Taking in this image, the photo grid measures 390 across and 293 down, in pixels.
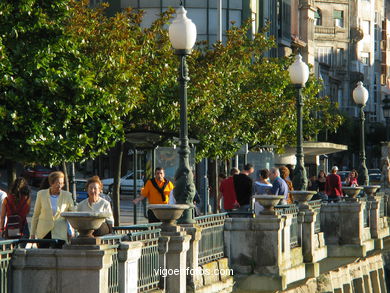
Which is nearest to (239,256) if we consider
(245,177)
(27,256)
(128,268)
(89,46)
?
(245,177)

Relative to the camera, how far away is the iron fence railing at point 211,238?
61.1 ft

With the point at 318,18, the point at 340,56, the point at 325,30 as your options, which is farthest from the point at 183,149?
the point at 340,56

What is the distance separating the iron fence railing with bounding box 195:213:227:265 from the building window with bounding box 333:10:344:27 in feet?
303

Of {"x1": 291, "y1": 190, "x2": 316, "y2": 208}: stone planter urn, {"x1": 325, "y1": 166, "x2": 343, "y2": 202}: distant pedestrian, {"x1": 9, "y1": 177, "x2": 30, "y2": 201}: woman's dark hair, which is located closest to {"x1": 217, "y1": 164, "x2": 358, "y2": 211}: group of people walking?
{"x1": 291, "y1": 190, "x2": 316, "y2": 208}: stone planter urn

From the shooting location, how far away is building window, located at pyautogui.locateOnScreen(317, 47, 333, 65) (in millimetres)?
107031

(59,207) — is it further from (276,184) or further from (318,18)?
(318,18)

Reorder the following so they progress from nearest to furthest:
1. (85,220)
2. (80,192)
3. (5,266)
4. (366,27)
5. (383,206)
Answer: (5,266), (85,220), (383,206), (80,192), (366,27)

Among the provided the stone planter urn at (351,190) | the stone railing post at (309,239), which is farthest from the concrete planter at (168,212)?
the stone planter urn at (351,190)

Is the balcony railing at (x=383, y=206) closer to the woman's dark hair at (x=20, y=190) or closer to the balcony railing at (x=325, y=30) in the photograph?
the woman's dark hair at (x=20, y=190)

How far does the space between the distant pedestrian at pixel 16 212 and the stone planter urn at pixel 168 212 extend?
83.4 inches

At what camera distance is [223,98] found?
36.8 meters

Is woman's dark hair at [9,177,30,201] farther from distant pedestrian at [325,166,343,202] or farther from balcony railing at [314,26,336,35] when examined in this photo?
balcony railing at [314,26,336,35]

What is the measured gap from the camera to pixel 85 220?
13234mm

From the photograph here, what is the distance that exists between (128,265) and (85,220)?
1.72 meters
